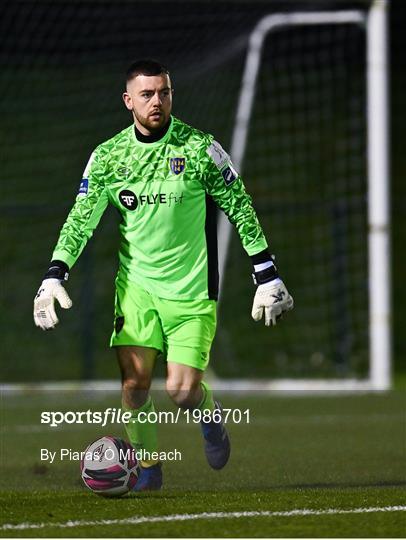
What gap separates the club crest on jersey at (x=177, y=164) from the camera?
7.15 meters

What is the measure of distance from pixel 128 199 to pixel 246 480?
1.68 metres

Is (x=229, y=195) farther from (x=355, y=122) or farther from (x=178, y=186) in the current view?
(x=355, y=122)

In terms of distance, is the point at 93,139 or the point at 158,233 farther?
the point at 93,139

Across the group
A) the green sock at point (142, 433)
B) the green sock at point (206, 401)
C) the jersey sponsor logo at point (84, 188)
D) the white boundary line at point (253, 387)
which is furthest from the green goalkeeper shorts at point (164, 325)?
the white boundary line at point (253, 387)

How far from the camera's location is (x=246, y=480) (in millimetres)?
7574

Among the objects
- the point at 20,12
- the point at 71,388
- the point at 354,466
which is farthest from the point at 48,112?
the point at 354,466

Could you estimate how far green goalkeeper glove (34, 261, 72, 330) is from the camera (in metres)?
6.80

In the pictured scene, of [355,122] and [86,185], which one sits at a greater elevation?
[355,122]

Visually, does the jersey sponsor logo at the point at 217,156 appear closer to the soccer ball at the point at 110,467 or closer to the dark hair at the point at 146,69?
the dark hair at the point at 146,69

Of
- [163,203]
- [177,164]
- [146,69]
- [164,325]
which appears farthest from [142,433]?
[146,69]

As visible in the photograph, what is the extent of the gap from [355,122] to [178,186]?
404 inches

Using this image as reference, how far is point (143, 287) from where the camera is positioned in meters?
7.24

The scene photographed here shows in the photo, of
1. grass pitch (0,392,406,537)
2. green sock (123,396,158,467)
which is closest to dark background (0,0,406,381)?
grass pitch (0,392,406,537)

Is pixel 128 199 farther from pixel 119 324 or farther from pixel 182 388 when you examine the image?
pixel 182 388
